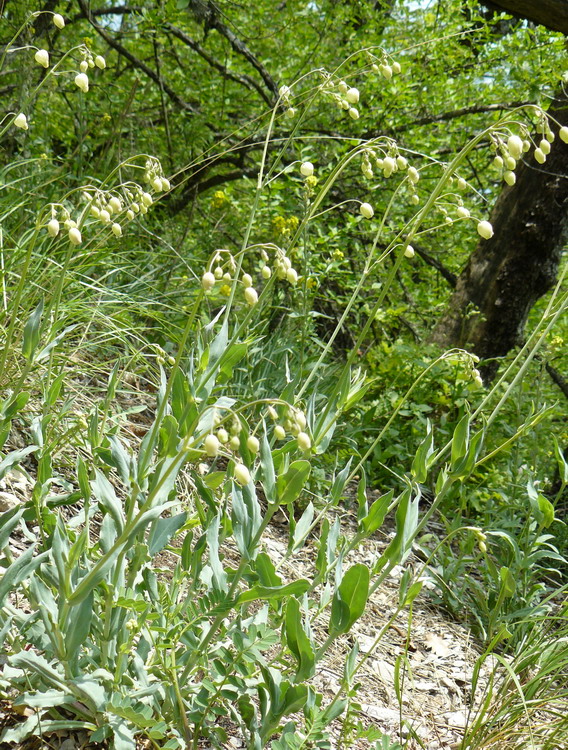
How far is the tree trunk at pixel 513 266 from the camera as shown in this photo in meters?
4.96

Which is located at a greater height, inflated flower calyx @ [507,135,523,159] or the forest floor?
inflated flower calyx @ [507,135,523,159]

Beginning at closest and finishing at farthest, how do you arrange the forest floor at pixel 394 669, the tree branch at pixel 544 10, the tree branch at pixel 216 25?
1. the forest floor at pixel 394 669
2. the tree branch at pixel 544 10
3. the tree branch at pixel 216 25

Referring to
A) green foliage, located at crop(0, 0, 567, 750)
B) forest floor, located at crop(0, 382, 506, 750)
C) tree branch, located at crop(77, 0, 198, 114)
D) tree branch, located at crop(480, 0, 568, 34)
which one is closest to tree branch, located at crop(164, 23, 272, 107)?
green foliage, located at crop(0, 0, 567, 750)

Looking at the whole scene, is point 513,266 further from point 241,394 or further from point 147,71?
point 147,71

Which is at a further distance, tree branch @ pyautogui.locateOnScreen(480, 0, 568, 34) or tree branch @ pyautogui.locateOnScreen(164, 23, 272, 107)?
tree branch @ pyautogui.locateOnScreen(164, 23, 272, 107)

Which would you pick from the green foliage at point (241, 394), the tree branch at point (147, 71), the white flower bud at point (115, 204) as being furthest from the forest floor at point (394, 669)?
the tree branch at point (147, 71)

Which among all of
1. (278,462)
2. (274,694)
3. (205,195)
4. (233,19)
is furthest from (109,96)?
(274,694)

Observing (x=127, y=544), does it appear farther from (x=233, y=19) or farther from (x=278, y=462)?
(x=233, y=19)

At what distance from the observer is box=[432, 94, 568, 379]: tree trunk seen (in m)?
4.96

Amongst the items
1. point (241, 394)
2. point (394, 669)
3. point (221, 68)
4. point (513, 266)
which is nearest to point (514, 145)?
point (394, 669)

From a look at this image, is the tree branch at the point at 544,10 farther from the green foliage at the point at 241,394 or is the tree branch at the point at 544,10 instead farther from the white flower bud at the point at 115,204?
the white flower bud at the point at 115,204

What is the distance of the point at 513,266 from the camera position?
506cm

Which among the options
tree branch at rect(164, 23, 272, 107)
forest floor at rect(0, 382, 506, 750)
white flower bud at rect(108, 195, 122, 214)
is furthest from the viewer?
tree branch at rect(164, 23, 272, 107)

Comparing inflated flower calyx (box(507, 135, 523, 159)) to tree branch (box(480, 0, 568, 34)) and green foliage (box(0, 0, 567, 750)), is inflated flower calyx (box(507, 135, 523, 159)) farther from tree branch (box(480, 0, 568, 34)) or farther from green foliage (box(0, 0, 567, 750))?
tree branch (box(480, 0, 568, 34))
